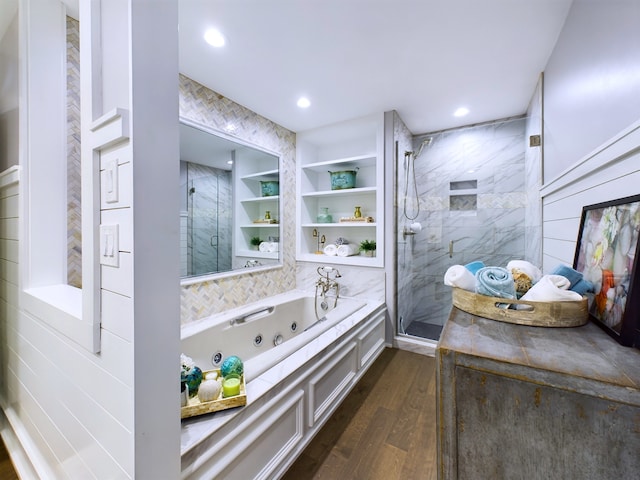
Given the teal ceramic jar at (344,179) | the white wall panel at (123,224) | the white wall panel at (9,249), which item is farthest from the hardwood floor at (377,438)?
the teal ceramic jar at (344,179)

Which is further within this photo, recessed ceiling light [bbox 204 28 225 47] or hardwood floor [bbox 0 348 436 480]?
recessed ceiling light [bbox 204 28 225 47]

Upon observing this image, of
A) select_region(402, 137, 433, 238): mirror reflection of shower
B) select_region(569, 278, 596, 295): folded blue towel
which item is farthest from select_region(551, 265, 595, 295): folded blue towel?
select_region(402, 137, 433, 238): mirror reflection of shower

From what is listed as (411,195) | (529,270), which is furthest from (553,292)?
(411,195)

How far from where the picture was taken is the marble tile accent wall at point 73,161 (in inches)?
59.2

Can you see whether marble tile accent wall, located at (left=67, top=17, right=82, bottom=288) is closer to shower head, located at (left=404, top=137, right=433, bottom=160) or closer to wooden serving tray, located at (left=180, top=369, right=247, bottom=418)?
wooden serving tray, located at (left=180, top=369, right=247, bottom=418)

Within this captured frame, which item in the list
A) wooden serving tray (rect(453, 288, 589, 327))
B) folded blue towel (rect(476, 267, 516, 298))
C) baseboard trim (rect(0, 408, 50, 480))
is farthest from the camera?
baseboard trim (rect(0, 408, 50, 480))

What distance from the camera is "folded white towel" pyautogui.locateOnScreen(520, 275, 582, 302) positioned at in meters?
0.75

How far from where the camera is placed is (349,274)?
2.87 metres

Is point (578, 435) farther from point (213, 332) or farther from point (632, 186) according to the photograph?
point (213, 332)

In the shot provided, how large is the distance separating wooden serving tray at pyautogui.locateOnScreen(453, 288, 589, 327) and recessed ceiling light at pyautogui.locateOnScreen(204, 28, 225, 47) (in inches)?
79.0

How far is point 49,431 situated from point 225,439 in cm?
87

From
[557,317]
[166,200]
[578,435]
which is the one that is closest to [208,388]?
[166,200]

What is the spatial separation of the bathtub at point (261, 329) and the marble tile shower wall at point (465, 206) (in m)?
1.02

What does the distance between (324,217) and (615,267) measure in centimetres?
255
